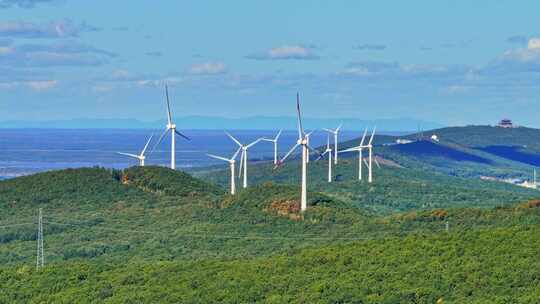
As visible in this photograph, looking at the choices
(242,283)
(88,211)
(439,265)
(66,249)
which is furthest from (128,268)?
(88,211)

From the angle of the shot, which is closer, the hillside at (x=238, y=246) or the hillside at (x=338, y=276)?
the hillside at (x=338, y=276)

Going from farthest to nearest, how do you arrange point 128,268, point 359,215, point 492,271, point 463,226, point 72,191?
point 72,191 < point 359,215 < point 463,226 < point 128,268 < point 492,271

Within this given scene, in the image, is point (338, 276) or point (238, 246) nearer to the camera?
point (338, 276)

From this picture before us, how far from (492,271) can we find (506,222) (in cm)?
4016

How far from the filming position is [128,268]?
97.2 metres

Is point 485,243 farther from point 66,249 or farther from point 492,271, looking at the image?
point 66,249

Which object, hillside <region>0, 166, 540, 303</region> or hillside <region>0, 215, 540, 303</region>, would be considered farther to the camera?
hillside <region>0, 166, 540, 303</region>

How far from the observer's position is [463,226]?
120438mm

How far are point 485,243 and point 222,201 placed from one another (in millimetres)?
65404

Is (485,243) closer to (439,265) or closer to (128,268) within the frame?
(439,265)

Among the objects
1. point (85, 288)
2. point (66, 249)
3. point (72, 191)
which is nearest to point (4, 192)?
point (72, 191)

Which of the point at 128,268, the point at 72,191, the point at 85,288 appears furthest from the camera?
the point at 72,191

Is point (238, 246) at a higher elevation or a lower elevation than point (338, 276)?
lower

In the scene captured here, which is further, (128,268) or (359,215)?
(359,215)
